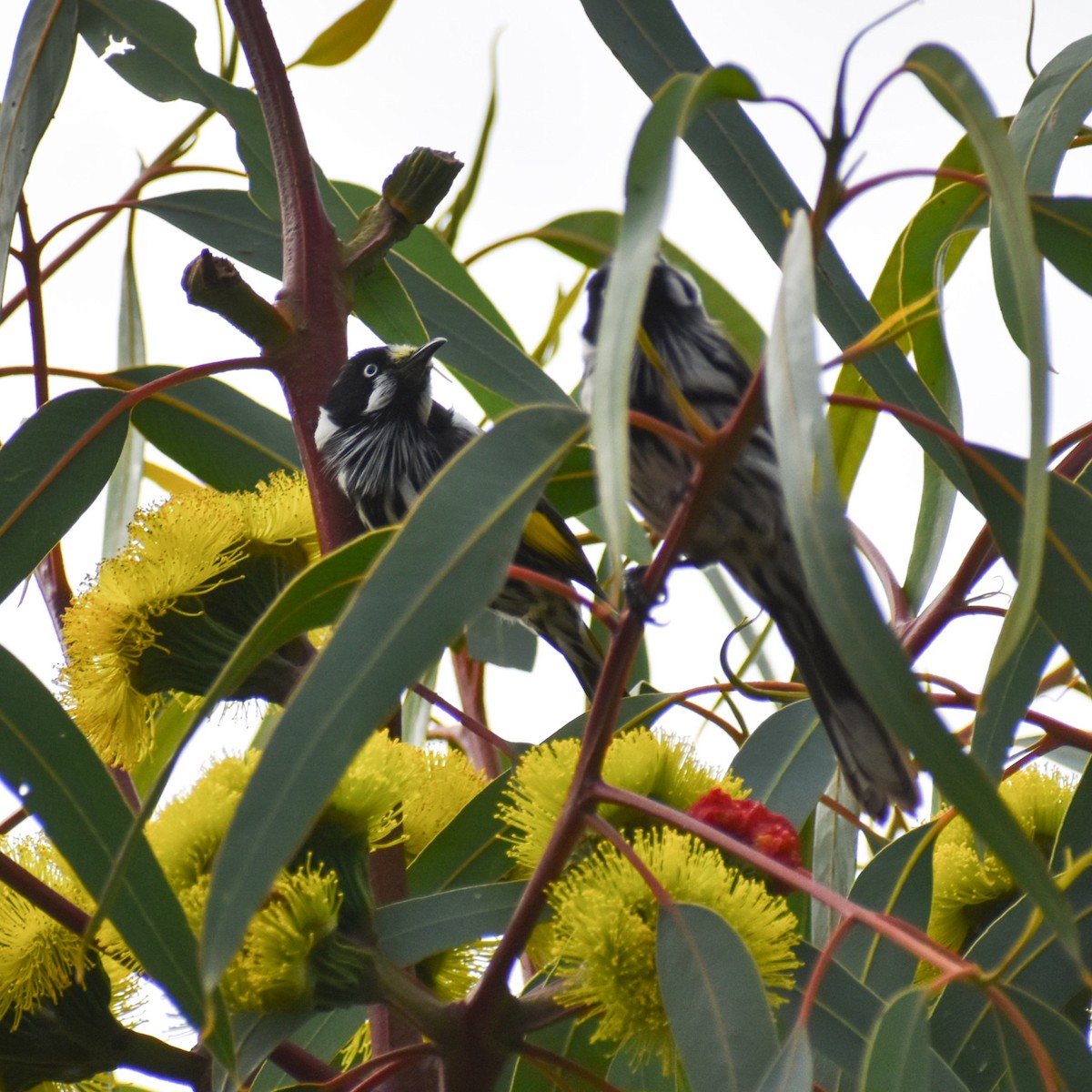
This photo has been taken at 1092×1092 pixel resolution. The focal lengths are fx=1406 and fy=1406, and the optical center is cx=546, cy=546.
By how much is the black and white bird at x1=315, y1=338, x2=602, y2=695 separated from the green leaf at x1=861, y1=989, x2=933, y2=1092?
1.46 m

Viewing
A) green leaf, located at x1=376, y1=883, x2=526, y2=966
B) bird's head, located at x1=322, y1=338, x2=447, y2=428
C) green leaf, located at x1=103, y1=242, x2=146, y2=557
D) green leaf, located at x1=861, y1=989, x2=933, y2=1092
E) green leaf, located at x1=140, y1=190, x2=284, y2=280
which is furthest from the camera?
bird's head, located at x1=322, y1=338, x2=447, y2=428

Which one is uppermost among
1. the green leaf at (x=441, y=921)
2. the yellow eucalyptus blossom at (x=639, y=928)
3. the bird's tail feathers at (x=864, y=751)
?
the bird's tail feathers at (x=864, y=751)

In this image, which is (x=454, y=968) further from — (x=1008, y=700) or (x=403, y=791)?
(x=1008, y=700)

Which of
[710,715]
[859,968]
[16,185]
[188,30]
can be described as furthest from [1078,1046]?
[188,30]

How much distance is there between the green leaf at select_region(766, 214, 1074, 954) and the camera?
0.71 meters

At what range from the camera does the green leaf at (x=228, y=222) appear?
1.83 m

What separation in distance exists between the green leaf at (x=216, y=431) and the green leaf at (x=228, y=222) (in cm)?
18

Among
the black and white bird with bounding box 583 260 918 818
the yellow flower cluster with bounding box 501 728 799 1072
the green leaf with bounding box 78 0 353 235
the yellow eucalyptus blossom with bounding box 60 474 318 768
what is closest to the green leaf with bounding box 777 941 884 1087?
the yellow flower cluster with bounding box 501 728 799 1072

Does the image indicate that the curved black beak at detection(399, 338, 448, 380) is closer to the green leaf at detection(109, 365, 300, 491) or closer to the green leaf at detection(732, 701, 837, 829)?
the green leaf at detection(109, 365, 300, 491)

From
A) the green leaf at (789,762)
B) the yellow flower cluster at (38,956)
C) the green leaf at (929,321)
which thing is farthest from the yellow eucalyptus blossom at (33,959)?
the green leaf at (929,321)

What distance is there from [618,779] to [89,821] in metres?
0.44

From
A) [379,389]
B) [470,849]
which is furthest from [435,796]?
[379,389]

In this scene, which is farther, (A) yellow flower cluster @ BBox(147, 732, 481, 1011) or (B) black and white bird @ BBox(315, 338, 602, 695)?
(B) black and white bird @ BBox(315, 338, 602, 695)

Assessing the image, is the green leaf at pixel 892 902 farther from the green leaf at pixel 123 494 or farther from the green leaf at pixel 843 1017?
the green leaf at pixel 123 494
